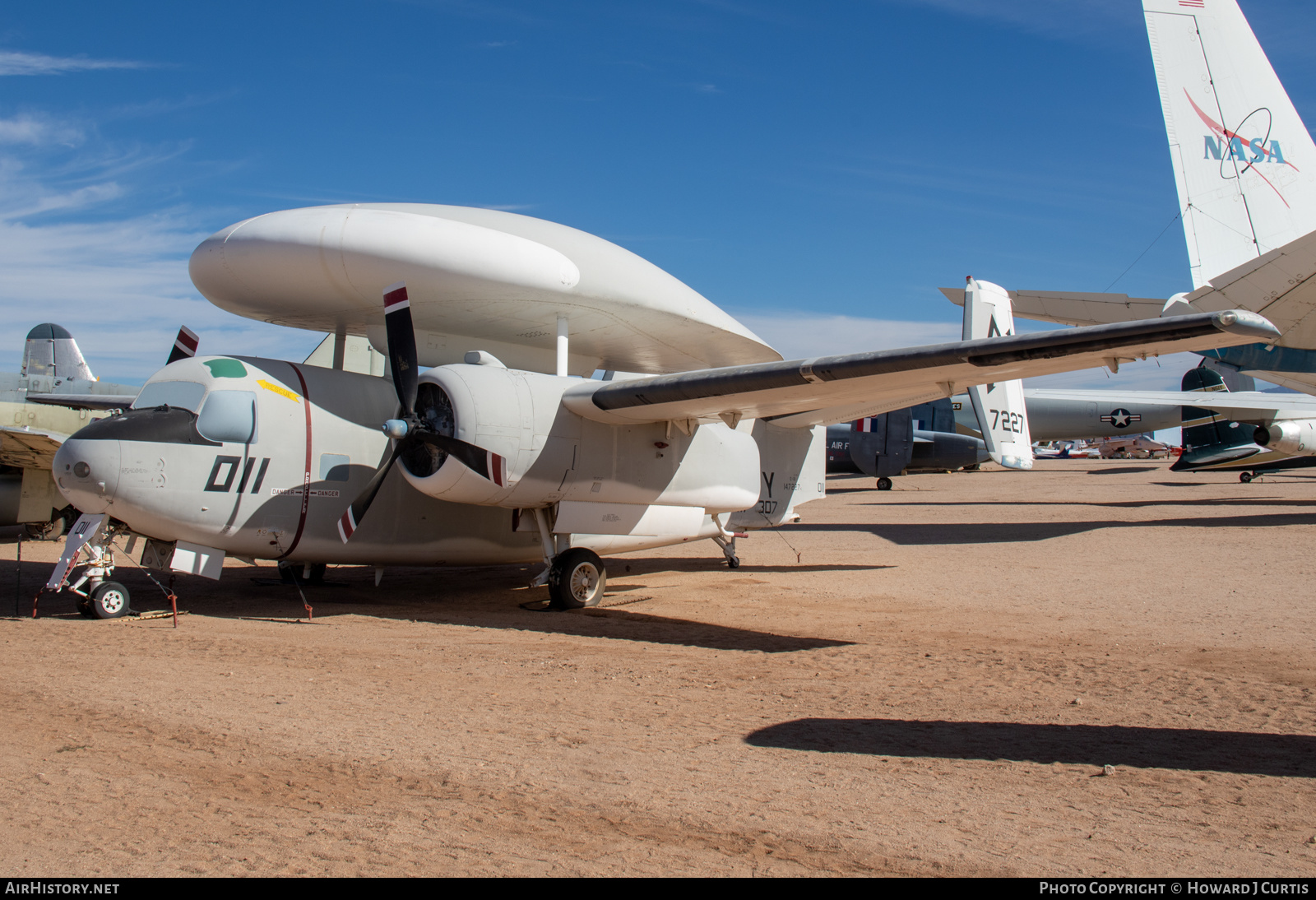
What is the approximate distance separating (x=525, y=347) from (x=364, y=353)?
12.0 ft

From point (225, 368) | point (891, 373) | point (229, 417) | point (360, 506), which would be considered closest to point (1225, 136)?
point (891, 373)

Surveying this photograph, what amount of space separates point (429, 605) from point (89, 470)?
441 cm

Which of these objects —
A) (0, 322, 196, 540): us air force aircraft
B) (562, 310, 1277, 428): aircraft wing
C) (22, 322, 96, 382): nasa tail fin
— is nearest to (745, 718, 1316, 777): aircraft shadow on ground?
(562, 310, 1277, 428): aircraft wing

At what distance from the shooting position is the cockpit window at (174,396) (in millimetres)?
10016

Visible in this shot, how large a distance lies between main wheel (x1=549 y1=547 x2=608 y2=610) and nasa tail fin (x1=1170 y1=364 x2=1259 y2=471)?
30035mm

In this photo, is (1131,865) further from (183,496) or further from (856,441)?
(856,441)

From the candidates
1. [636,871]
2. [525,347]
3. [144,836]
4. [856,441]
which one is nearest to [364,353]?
[525,347]

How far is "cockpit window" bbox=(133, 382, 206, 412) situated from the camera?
10016 millimetres

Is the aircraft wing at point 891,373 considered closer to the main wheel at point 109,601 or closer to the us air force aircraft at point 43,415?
the main wheel at point 109,601

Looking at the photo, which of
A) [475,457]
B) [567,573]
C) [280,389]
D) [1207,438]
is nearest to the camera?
[475,457]

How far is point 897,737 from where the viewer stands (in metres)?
5.55

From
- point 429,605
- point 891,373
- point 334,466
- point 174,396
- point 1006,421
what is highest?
point 1006,421

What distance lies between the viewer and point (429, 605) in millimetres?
11844

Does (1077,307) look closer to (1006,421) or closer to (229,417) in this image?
(1006,421)
